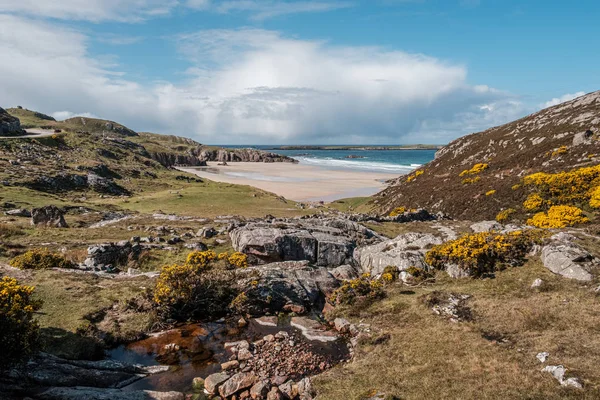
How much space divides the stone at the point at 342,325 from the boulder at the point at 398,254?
806 centimetres

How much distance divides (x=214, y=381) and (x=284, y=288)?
10021mm

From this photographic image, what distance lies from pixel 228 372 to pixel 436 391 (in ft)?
31.9

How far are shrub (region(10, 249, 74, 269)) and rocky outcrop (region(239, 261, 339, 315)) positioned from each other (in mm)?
14548

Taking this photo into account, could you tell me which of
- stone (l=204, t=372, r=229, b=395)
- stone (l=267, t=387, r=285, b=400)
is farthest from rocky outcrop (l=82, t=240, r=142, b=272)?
stone (l=267, t=387, r=285, b=400)

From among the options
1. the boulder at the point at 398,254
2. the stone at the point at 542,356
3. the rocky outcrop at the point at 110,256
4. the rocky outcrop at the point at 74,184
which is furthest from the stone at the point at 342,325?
the rocky outcrop at the point at 74,184

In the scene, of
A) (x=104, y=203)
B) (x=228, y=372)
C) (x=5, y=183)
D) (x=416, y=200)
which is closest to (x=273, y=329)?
(x=228, y=372)

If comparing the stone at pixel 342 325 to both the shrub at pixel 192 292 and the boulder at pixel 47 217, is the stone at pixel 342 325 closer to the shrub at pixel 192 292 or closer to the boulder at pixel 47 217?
the shrub at pixel 192 292

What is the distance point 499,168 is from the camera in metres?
62.4

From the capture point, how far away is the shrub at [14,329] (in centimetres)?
1290

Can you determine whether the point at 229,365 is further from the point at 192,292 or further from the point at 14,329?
the point at 14,329

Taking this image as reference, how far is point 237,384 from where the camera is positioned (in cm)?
1530

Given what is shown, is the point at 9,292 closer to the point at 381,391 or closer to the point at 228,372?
Answer: the point at 228,372

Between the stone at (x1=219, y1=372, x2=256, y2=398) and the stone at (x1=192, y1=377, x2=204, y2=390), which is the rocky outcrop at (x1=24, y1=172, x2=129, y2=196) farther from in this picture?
the stone at (x1=219, y1=372, x2=256, y2=398)

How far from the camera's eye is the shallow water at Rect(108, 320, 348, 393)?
643 inches
